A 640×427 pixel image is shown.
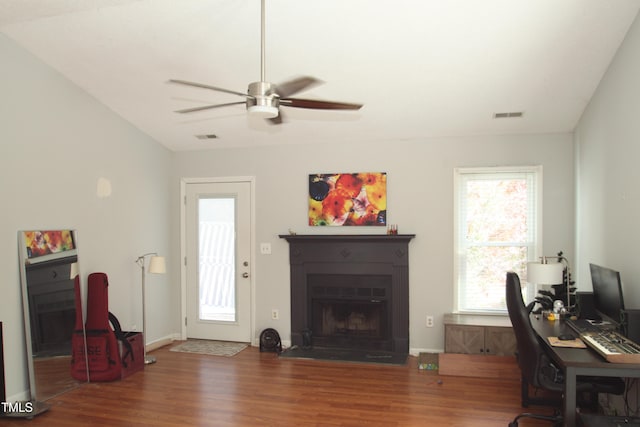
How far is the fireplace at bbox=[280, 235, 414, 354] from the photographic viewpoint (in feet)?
17.5

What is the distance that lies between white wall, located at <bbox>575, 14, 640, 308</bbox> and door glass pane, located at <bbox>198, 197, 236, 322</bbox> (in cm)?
388

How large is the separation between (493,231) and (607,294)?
180 cm

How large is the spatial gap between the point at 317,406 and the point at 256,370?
1.16 metres

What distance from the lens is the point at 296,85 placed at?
9.23 feet

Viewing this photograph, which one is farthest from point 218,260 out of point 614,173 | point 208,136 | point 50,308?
point 614,173

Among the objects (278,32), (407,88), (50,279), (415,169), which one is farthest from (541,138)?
(50,279)

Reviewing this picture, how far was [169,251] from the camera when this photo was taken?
19.8ft

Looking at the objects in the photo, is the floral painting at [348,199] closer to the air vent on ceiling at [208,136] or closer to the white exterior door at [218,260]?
the white exterior door at [218,260]

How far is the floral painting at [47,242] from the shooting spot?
4023mm

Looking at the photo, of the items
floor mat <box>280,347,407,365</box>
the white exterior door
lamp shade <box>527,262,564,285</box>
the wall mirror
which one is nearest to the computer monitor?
lamp shade <box>527,262,564,285</box>

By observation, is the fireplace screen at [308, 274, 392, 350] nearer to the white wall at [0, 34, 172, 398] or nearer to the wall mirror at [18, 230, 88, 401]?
the white wall at [0, 34, 172, 398]

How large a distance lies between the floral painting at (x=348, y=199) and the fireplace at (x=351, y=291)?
0.75 feet

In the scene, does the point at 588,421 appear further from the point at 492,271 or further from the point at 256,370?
the point at 256,370

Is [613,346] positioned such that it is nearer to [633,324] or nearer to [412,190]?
[633,324]
